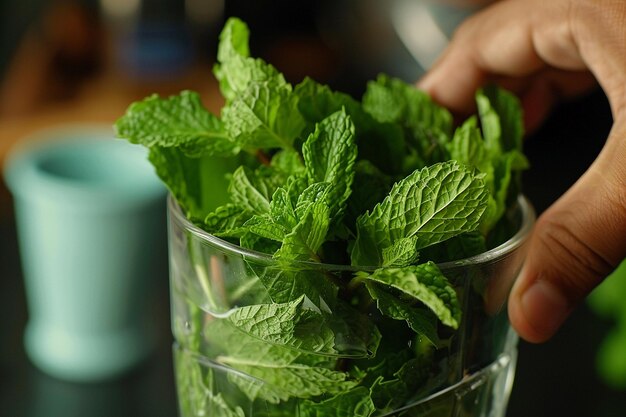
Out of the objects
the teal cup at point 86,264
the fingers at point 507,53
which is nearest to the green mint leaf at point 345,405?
the fingers at point 507,53

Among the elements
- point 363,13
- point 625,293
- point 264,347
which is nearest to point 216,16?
point 363,13

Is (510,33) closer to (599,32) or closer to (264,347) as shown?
(599,32)

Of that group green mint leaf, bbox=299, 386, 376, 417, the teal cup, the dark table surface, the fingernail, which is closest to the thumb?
the fingernail

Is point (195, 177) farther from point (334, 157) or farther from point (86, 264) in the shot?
point (86, 264)

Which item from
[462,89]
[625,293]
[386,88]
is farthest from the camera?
[625,293]

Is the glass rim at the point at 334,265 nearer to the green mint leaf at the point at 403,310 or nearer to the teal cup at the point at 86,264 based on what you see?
the green mint leaf at the point at 403,310

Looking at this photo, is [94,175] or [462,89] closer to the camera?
[462,89]

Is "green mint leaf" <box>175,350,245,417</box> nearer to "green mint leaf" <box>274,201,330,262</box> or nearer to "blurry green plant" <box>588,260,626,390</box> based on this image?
"green mint leaf" <box>274,201,330,262</box>
